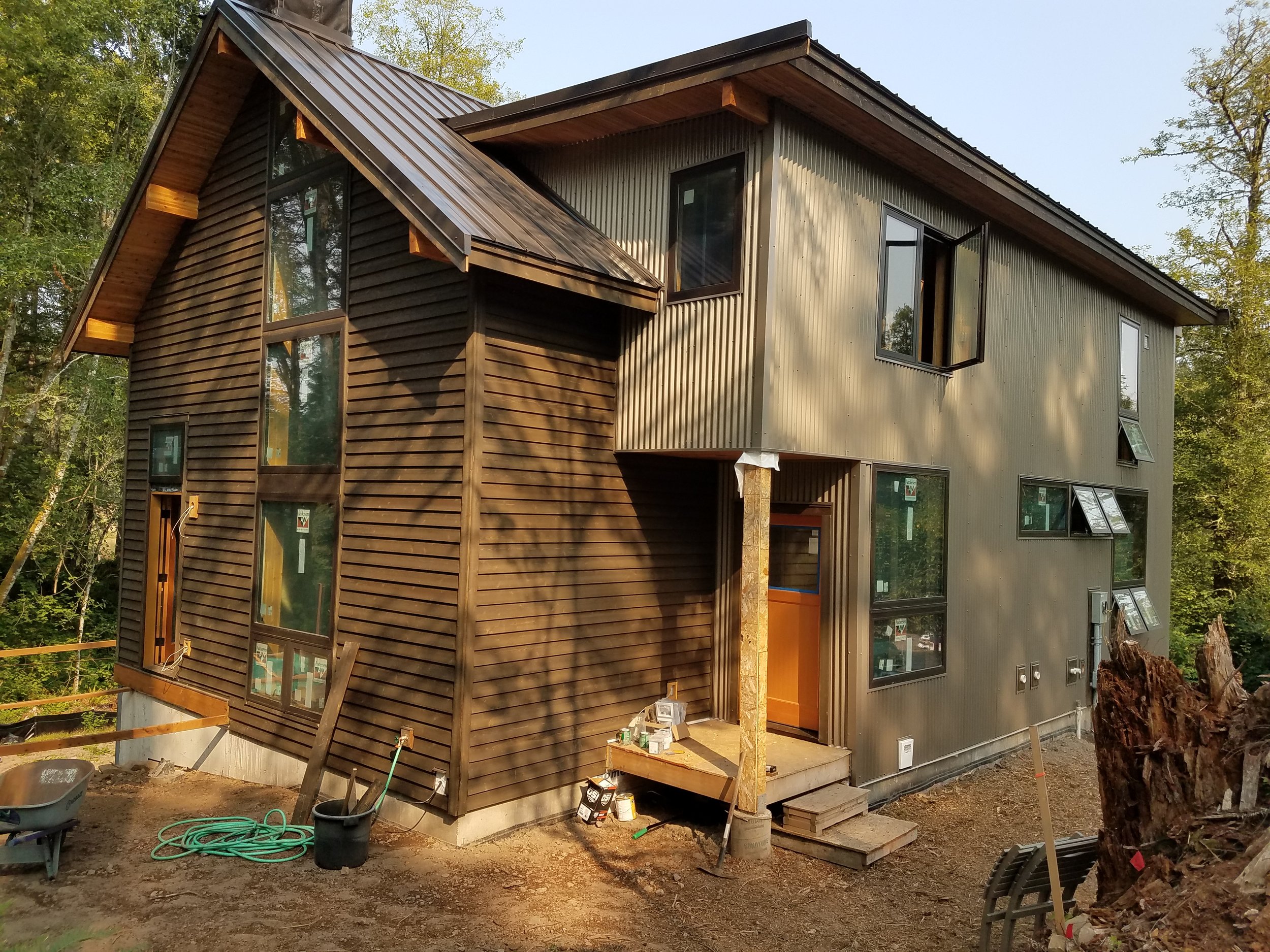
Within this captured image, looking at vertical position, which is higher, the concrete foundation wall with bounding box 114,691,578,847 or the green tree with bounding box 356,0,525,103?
the green tree with bounding box 356,0,525,103

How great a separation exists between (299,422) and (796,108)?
5.00 m

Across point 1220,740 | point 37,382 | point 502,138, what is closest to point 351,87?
point 502,138

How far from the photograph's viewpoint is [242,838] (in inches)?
256

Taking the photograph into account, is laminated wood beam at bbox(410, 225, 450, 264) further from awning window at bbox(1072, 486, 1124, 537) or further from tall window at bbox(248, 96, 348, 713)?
awning window at bbox(1072, 486, 1124, 537)

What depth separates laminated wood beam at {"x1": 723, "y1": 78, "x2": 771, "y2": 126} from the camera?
5.96 m

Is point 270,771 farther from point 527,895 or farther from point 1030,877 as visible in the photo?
point 1030,877

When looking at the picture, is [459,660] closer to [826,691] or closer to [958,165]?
[826,691]

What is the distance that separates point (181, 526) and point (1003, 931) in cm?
852

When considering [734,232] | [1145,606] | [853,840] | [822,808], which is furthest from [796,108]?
[1145,606]

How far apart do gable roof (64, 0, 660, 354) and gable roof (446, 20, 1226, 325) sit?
63 centimetres

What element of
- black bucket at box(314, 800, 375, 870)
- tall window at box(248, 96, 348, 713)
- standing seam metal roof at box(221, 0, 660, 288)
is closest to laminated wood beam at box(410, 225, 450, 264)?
standing seam metal roof at box(221, 0, 660, 288)

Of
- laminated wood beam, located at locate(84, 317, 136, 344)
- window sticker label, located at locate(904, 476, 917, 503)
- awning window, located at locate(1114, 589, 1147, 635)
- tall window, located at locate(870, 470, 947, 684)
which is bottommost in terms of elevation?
awning window, located at locate(1114, 589, 1147, 635)

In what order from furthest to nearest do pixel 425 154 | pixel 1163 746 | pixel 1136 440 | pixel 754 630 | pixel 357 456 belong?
pixel 1136 440, pixel 357 456, pixel 425 154, pixel 754 630, pixel 1163 746

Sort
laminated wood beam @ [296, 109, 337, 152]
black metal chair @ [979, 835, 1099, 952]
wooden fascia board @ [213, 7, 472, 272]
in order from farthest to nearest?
1. laminated wood beam @ [296, 109, 337, 152]
2. wooden fascia board @ [213, 7, 472, 272]
3. black metal chair @ [979, 835, 1099, 952]
